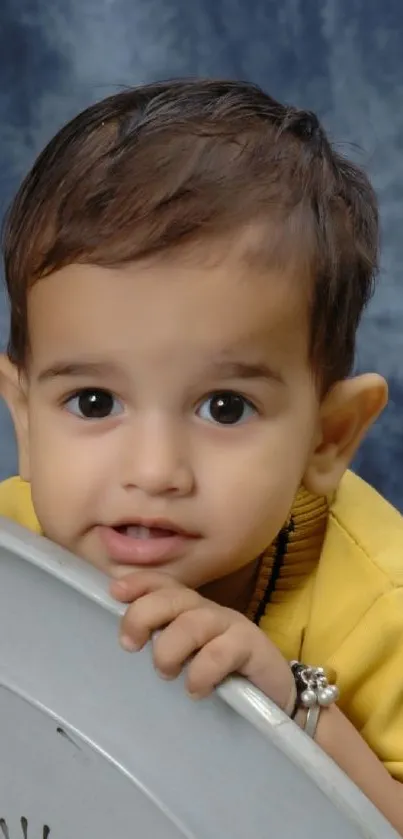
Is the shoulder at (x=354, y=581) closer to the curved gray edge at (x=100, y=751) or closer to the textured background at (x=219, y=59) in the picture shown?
the curved gray edge at (x=100, y=751)

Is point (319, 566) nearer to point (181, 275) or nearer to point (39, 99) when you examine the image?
point (181, 275)

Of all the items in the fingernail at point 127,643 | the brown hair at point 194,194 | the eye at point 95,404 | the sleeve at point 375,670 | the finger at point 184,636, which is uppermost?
the brown hair at point 194,194

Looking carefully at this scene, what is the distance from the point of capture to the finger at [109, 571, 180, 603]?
57 centimetres

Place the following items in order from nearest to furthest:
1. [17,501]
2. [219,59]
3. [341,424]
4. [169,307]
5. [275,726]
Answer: [275,726] → [169,307] → [341,424] → [17,501] → [219,59]

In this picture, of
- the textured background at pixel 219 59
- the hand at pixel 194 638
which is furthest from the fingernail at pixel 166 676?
the textured background at pixel 219 59

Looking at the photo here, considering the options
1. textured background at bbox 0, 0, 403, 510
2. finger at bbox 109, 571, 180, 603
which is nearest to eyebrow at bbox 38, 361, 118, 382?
finger at bbox 109, 571, 180, 603

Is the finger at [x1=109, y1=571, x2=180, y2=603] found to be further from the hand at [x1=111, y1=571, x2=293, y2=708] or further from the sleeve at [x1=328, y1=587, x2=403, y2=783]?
the sleeve at [x1=328, y1=587, x2=403, y2=783]

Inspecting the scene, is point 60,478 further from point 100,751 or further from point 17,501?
point 17,501

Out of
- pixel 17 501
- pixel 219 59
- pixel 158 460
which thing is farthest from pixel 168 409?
pixel 219 59

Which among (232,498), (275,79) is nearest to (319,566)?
(232,498)

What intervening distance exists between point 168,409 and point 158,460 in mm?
32

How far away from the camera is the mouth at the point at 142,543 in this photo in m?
0.71

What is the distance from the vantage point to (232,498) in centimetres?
71

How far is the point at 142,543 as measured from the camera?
714mm
